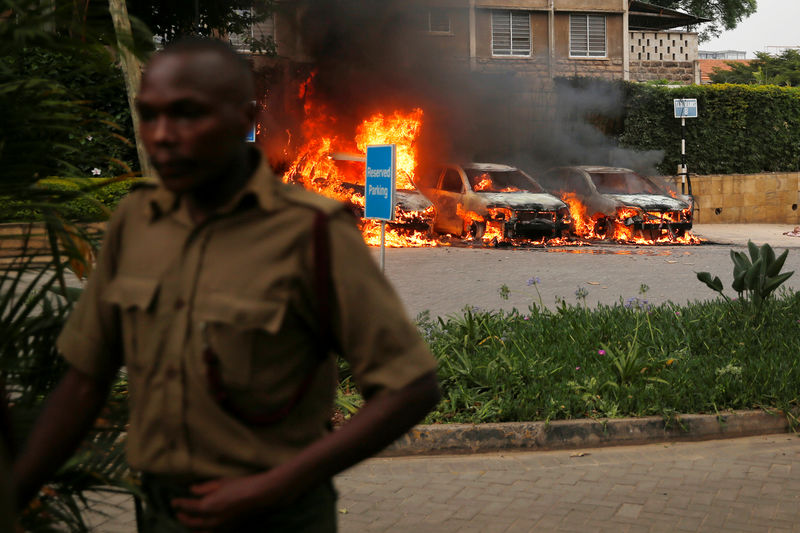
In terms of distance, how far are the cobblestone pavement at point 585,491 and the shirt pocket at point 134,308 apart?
2694mm

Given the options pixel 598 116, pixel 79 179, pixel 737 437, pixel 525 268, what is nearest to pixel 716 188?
pixel 598 116

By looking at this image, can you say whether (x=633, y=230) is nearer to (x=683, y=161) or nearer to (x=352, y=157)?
(x=352, y=157)

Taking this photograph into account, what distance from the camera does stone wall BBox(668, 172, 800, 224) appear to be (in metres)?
28.7

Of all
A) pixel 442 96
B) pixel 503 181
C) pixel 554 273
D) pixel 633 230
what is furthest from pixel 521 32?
pixel 554 273

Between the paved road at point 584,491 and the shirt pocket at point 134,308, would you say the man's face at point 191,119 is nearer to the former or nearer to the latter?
the shirt pocket at point 134,308

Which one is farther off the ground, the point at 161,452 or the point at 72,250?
the point at 72,250

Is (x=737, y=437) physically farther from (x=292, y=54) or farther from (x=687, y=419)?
(x=292, y=54)

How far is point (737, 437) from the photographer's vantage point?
6574 millimetres

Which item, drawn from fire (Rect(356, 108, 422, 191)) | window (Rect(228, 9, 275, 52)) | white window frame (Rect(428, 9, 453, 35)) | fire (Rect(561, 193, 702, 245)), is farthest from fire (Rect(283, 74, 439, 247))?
white window frame (Rect(428, 9, 453, 35))

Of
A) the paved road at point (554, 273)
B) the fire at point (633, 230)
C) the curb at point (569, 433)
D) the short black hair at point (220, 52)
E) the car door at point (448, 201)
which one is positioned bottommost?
the curb at point (569, 433)

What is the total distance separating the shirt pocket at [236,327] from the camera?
172 cm

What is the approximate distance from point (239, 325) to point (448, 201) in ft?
64.3

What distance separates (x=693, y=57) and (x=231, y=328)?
4471 centimetres

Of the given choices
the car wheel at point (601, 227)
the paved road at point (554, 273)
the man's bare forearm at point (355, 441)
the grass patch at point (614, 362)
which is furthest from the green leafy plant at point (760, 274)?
the car wheel at point (601, 227)
